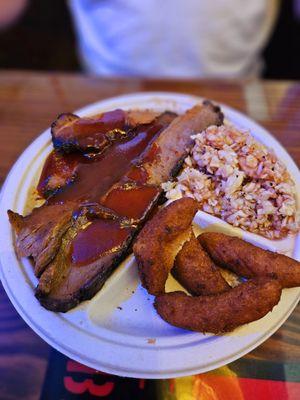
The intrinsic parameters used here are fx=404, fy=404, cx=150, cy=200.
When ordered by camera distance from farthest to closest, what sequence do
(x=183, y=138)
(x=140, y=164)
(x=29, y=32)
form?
(x=29, y=32)
(x=183, y=138)
(x=140, y=164)

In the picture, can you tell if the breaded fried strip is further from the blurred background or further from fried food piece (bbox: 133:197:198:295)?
the blurred background

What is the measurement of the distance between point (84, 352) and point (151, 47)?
6.21 ft

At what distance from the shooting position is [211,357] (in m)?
1.28

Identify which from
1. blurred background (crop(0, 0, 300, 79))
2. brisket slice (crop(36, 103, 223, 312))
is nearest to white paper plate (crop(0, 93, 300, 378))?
brisket slice (crop(36, 103, 223, 312))

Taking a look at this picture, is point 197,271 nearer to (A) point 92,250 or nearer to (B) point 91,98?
(A) point 92,250

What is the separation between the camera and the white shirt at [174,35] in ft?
7.77

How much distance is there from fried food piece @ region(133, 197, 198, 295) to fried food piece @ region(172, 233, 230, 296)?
0.11ft

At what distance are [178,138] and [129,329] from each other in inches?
33.2

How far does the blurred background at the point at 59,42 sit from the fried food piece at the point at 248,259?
2373 mm

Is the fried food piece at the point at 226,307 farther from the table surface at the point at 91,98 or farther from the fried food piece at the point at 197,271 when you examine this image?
the table surface at the point at 91,98

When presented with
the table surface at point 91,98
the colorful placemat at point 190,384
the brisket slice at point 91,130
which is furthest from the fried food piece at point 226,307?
the table surface at point 91,98

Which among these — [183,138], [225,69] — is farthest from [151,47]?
[183,138]

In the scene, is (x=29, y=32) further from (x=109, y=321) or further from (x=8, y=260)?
(x=109, y=321)

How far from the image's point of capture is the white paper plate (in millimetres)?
1281
